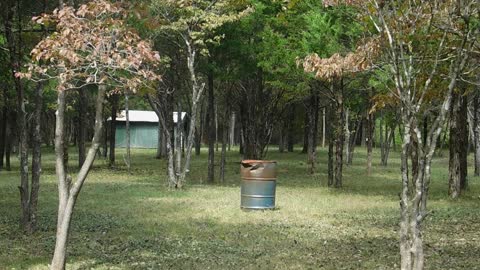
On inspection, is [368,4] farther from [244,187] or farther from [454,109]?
[454,109]

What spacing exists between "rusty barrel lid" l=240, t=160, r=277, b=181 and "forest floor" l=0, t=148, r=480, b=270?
2.85 feet

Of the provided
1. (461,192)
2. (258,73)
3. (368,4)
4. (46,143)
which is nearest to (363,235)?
(368,4)

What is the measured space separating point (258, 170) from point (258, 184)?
34 centimetres

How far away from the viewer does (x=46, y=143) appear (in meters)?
57.2

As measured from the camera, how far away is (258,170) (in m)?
14.7

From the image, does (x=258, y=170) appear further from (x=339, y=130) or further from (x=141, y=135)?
(x=141, y=135)

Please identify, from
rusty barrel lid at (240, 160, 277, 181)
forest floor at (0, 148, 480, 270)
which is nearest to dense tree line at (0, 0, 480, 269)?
forest floor at (0, 148, 480, 270)

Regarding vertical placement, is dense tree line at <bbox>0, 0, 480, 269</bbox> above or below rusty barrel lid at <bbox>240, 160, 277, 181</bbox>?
above

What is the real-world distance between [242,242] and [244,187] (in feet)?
14.7

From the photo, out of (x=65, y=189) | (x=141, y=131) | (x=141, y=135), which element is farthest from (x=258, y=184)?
(x=141, y=135)

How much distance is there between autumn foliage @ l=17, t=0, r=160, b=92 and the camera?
673 cm

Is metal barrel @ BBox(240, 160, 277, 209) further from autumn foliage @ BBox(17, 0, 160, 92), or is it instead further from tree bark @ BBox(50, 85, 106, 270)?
autumn foliage @ BBox(17, 0, 160, 92)

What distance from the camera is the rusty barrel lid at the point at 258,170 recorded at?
14.6 metres

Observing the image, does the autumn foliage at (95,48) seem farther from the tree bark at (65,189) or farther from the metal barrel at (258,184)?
the metal barrel at (258,184)
